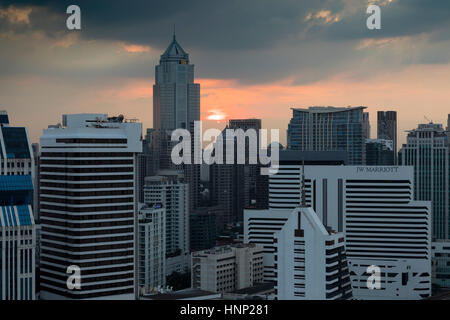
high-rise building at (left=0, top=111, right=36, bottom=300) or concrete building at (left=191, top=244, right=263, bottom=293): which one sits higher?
high-rise building at (left=0, top=111, right=36, bottom=300)

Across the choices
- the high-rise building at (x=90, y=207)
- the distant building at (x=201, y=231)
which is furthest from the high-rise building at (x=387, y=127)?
the high-rise building at (x=90, y=207)

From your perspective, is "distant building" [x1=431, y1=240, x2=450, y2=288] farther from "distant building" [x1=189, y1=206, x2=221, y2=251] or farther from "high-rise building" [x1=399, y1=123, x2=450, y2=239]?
"distant building" [x1=189, y1=206, x2=221, y2=251]

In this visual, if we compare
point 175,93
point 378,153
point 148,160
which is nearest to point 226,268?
point 175,93

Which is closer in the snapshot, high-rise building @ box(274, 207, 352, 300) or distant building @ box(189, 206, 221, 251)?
high-rise building @ box(274, 207, 352, 300)

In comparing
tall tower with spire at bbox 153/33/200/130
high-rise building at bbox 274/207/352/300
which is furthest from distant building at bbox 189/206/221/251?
high-rise building at bbox 274/207/352/300

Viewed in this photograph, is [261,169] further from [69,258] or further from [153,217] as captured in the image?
[69,258]

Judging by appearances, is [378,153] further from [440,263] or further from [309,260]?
[309,260]
